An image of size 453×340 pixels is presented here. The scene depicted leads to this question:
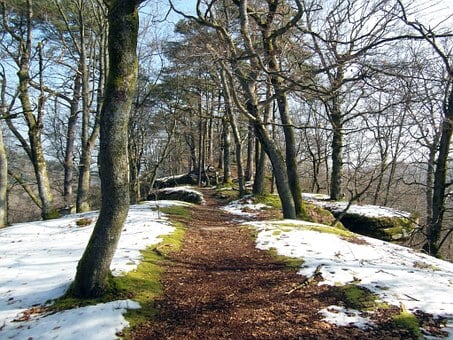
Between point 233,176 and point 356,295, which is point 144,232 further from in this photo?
point 233,176

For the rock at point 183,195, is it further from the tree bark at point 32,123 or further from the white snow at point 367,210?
the white snow at point 367,210

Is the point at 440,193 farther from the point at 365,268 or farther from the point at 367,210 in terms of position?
the point at 365,268

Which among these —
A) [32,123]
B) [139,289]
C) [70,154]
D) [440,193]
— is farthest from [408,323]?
[70,154]

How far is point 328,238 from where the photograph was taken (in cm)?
693

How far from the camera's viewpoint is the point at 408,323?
11.0ft

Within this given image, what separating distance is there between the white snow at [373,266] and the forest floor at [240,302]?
438 mm

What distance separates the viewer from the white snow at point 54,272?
10.5ft

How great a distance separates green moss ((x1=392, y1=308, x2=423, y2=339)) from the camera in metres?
3.21

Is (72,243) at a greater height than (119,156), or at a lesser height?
lesser

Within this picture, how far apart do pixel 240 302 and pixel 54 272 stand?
2.75m

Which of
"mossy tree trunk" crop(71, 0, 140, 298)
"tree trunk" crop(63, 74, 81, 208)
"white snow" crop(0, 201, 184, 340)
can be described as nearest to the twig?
"white snow" crop(0, 201, 184, 340)

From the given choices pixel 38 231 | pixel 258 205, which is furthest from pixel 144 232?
pixel 258 205

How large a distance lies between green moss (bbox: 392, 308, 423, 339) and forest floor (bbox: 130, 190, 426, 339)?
8 centimetres

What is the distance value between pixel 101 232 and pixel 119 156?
0.91 meters
